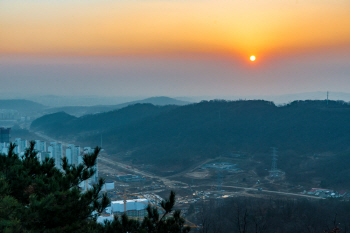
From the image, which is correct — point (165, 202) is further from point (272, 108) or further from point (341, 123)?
point (272, 108)

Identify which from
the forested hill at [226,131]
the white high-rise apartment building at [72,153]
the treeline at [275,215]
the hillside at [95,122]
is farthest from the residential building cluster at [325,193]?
the hillside at [95,122]

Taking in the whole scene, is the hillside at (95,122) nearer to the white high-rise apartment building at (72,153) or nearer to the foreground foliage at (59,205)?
the white high-rise apartment building at (72,153)

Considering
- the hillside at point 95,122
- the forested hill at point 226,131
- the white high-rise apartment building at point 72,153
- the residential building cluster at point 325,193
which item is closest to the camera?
the residential building cluster at point 325,193

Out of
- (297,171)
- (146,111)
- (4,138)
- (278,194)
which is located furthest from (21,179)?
(146,111)

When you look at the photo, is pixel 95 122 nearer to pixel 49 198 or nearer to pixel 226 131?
pixel 226 131

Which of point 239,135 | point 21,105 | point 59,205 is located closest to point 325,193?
point 239,135

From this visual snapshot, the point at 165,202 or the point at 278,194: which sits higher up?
the point at 165,202
